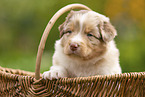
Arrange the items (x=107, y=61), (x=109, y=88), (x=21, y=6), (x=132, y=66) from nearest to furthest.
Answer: (x=109, y=88)
(x=107, y=61)
(x=132, y=66)
(x=21, y=6)

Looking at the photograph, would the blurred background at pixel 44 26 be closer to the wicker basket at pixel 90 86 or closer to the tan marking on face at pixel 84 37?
the tan marking on face at pixel 84 37

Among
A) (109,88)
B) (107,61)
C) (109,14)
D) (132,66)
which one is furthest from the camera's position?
(109,14)

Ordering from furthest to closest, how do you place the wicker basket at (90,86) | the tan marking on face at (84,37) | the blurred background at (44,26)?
the blurred background at (44,26)
the tan marking on face at (84,37)
the wicker basket at (90,86)

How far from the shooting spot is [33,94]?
2.84 m

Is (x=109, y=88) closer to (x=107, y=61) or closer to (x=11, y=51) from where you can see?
(x=107, y=61)

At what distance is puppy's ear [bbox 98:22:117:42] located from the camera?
3.35 meters

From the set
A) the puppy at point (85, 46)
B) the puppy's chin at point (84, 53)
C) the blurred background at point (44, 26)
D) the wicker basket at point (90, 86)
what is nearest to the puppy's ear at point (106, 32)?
the puppy at point (85, 46)

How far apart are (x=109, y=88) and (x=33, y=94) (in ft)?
3.24

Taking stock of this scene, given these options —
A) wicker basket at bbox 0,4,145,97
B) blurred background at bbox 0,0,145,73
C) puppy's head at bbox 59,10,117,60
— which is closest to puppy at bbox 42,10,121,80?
puppy's head at bbox 59,10,117,60

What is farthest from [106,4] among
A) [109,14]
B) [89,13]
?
[89,13]

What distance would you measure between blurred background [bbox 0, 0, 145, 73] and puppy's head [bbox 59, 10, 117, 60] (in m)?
3.57

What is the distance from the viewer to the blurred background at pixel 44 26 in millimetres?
7578

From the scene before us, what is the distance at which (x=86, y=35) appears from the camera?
3338mm

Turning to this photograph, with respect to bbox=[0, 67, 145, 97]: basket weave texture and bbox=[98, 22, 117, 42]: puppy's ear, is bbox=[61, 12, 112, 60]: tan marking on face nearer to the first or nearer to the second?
bbox=[98, 22, 117, 42]: puppy's ear
